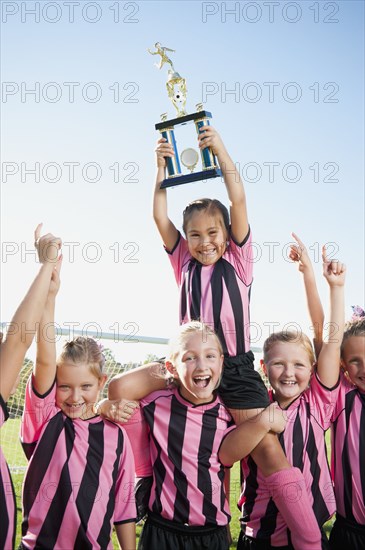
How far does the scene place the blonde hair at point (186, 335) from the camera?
2730 millimetres

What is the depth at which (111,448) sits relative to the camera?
8.41 feet

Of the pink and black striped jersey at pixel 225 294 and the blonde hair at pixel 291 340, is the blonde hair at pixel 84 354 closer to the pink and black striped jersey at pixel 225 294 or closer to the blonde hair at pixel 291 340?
the pink and black striped jersey at pixel 225 294

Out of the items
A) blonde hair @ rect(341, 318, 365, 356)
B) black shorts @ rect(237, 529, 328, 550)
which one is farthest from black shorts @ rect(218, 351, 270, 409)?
black shorts @ rect(237, 529, 328, 550)

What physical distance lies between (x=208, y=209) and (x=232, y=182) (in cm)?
19

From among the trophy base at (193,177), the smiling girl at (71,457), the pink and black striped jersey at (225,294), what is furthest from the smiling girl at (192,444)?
the trophy base at (193,177)

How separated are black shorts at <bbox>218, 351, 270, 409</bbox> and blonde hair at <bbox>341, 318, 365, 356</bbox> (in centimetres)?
48

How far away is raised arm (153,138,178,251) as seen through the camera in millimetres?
3318

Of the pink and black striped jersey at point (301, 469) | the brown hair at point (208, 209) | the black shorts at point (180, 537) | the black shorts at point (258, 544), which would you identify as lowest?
the black shorts at point (258, 544)

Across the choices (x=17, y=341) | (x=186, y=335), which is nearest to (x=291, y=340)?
(x=186, y=335)

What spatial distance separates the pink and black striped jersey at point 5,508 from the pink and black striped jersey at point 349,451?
1.50 metres

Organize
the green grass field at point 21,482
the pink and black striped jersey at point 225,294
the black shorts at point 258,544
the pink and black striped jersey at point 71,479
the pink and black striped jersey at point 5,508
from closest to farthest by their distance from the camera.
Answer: the pink and black striped jersey at point 5,508 < the pink and black striped jersey at point 71,479 < the black shorts at point 258,544 < the pink and black striped jersey at point 225,294 < the green grass field at point 21,482

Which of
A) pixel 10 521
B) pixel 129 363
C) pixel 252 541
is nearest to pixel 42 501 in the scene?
pixel 10 521

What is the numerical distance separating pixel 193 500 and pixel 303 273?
4.16ft

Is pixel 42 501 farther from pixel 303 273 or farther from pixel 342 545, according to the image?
pixel 303 273
